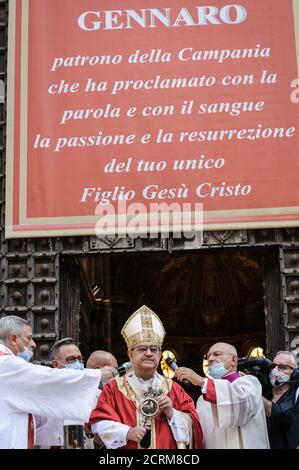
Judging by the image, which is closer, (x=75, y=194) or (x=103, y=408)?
(x=103, y=408)

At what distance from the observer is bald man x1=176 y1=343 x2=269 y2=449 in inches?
252

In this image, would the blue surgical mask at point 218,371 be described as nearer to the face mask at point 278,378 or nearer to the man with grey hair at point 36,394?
the face mask at point 278,378

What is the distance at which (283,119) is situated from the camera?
9.78 metres

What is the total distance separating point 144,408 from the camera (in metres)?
6.27

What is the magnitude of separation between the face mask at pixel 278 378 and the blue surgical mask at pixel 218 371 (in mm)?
489

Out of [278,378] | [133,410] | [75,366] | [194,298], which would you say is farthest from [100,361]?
[194,298]

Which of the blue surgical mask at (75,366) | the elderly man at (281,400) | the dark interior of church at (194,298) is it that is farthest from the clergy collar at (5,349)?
the dark interior of church at (194,298)

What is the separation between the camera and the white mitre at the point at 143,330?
21.4 ft

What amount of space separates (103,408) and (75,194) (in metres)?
3.74

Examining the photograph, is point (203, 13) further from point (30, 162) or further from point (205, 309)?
point (205, 309)

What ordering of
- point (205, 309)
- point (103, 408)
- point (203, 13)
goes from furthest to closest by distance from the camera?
point (205, 309) → point (203, 13) → point (103, 408)

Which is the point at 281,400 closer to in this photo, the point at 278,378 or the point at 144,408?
the point at 278,378

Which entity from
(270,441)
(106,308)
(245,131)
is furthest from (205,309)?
(270,441)

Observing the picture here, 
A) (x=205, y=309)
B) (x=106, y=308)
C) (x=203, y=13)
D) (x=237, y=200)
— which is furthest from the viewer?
(x=205, y=309)
